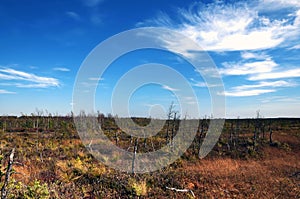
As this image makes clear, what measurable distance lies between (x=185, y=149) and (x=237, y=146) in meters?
7.90

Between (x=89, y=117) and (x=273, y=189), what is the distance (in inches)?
1833

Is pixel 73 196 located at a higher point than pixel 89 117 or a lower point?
lower

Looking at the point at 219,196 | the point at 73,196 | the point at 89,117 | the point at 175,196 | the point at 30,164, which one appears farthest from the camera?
the point at 89,117

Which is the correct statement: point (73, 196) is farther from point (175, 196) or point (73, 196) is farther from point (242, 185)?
point (242, 185)

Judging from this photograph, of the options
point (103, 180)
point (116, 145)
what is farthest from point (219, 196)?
point (116, 145)

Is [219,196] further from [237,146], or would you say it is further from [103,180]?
[237,146]

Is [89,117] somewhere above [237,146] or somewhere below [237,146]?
above

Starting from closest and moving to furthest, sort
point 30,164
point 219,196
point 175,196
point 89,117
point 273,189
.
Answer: point 175,196, point 219,196, point 273,189, point 30,164, point 89,117

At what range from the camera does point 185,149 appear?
99.1 ft

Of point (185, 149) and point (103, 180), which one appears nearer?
point (103, 180)

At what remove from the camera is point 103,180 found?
13.6m

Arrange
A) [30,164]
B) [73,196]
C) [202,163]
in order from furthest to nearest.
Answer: [202,163]
[30,164]
[73,196]

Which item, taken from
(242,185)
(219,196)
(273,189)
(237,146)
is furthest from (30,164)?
(237,146)

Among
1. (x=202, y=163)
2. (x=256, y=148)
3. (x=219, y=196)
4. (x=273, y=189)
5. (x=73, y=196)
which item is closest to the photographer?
(x=73, y=196)
